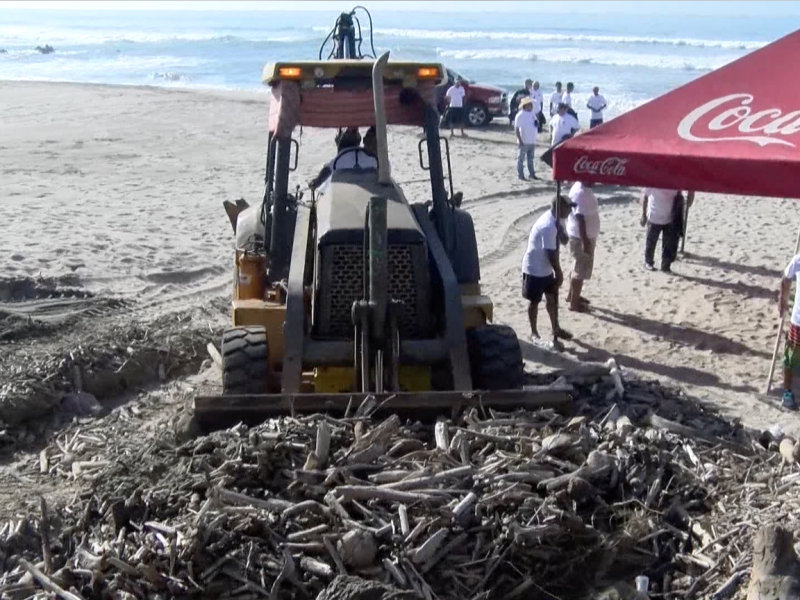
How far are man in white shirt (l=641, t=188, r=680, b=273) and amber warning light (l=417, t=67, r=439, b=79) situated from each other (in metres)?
5.28

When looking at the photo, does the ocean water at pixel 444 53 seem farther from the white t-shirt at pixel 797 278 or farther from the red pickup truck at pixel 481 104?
the white t-shirt at pixel 797 278

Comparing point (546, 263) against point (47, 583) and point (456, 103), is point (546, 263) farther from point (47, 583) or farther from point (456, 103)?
point (456, 103)

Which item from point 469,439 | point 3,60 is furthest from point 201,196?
point 3,60

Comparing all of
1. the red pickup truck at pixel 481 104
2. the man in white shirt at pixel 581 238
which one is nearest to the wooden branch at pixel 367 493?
the man in white shirt at pixel 581 238

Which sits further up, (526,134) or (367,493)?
(526,134)

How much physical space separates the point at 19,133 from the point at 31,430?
16.1m

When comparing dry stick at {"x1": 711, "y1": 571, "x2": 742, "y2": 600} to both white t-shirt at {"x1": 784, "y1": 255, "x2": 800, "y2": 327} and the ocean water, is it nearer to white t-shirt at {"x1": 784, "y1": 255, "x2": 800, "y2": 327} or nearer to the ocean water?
white t-shirt at {"x1": 784, "y1": 255, "x2": 800, "y2": 327}

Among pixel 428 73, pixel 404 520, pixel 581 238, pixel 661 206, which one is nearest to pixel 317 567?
pixel 404 520

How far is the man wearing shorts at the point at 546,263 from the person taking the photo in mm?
9461

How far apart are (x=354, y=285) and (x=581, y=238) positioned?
470 centimetres

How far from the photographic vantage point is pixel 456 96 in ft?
77.2

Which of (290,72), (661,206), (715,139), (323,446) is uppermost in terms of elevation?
(290,72)

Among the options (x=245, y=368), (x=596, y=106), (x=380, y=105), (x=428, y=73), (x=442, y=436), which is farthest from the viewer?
(x=596, y=106)

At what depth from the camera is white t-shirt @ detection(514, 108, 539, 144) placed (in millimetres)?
17797
